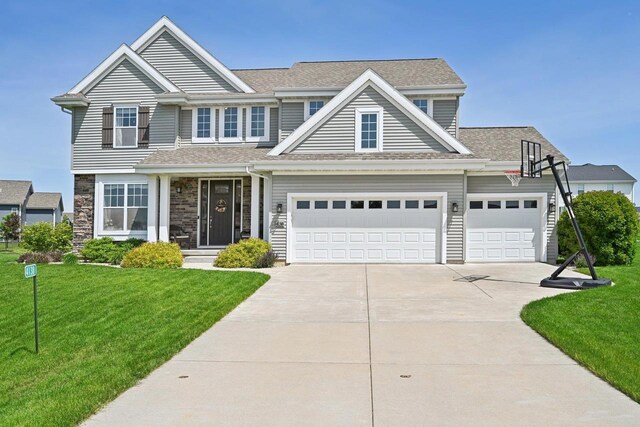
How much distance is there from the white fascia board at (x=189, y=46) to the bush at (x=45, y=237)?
8.11m

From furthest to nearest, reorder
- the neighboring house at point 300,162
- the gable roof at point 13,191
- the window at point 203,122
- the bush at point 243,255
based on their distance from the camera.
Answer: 1. the gable roof at point 13,191
2. the window at point 203,122
3. the neighboring house at point 300,162
4. the bush at point 243,255

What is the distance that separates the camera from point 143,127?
19.8 meters

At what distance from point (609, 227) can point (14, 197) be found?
57.7 metres

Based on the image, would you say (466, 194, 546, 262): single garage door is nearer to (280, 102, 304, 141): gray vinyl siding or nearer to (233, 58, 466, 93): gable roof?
(233, 58, 466, 93): gable roof

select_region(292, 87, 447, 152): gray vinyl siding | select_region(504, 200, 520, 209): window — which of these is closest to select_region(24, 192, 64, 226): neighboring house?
select_region(292, 87, 447, 152): gray vinyl siding

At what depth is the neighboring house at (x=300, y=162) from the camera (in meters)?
17.0

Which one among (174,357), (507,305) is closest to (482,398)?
(174,357)

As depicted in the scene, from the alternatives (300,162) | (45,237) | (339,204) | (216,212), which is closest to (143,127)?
(216,212)

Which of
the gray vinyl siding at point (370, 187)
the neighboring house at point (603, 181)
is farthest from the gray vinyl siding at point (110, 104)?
the neighboring house at point (603, 181)

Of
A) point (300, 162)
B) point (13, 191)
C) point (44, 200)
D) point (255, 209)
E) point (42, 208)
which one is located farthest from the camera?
point (44, 200)

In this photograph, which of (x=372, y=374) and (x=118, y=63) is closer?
(x=372, y=374)

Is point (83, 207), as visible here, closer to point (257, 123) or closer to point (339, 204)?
point (257, 123)

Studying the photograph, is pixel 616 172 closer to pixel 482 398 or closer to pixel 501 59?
pixel 501 59

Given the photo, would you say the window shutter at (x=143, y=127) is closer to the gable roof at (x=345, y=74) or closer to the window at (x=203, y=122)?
the window at (x=203, y=122)
